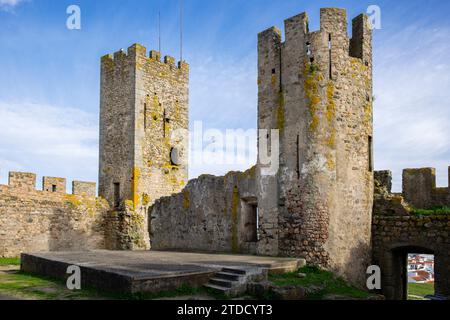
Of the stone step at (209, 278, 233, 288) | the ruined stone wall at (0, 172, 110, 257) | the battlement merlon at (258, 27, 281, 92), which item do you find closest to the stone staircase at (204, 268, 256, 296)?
the stone step at (209, 278, 233, 288)

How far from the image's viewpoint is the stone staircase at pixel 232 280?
8.27 meters

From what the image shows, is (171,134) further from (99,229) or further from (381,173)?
(381,173)

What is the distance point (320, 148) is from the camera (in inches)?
466

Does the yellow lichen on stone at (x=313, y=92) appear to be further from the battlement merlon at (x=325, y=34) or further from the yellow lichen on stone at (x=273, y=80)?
→ the yellow lichen on stone at (x=273, y=80)

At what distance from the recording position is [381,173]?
556 inches

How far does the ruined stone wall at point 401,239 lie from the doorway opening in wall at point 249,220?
141 inches

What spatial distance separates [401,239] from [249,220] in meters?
4.44

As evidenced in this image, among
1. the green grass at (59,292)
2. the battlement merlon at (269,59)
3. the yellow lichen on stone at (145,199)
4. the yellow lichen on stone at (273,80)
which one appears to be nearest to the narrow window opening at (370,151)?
the battlement merlon at (269,59)

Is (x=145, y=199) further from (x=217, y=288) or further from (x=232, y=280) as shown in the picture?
(x=217, y=288)

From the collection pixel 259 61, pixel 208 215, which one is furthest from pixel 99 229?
pixel 259 61

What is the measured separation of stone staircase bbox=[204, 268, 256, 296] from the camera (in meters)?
8.27

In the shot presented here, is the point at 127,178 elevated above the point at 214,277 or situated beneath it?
elevated above

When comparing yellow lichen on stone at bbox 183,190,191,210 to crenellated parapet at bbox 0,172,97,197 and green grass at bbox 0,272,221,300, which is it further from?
crenellated parapet at bbox 0,172,97,197
